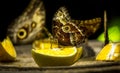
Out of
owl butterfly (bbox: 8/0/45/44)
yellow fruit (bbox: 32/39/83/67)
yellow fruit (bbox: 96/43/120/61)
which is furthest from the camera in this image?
owl butterfly (bbox: 8/0/45/44)

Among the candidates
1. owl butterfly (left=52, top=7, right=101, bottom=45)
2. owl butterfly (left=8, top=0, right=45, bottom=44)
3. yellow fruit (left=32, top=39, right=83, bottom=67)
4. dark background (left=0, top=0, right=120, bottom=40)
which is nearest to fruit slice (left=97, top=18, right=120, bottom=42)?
dark background (left=0, top=0, right=120, bottom=40)

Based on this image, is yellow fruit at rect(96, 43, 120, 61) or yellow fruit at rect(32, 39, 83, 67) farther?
yellow fruit at rect(96, 43, 120, 61)

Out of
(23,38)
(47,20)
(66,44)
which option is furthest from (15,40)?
(66,44)

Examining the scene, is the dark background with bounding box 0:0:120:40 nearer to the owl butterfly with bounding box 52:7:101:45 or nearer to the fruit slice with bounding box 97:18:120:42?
the fruit slice with bounding box 97:18:120:42

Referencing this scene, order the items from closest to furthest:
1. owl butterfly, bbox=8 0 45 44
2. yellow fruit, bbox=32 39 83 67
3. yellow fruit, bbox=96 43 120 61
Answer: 1. yellow fruit, bbox=32 39 83 67
2. yellow fruit, bbox=96 43 120 61
3. owl butterfly, bbox=8 0 45 44

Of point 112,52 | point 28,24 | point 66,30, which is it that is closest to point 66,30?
point 66,30

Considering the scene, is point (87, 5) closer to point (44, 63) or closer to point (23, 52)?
point (23, 52)

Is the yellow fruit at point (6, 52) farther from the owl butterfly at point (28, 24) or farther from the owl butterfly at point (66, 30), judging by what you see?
the owl butterfly at point (28, 24)

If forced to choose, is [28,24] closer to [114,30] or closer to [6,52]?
[114,30]
